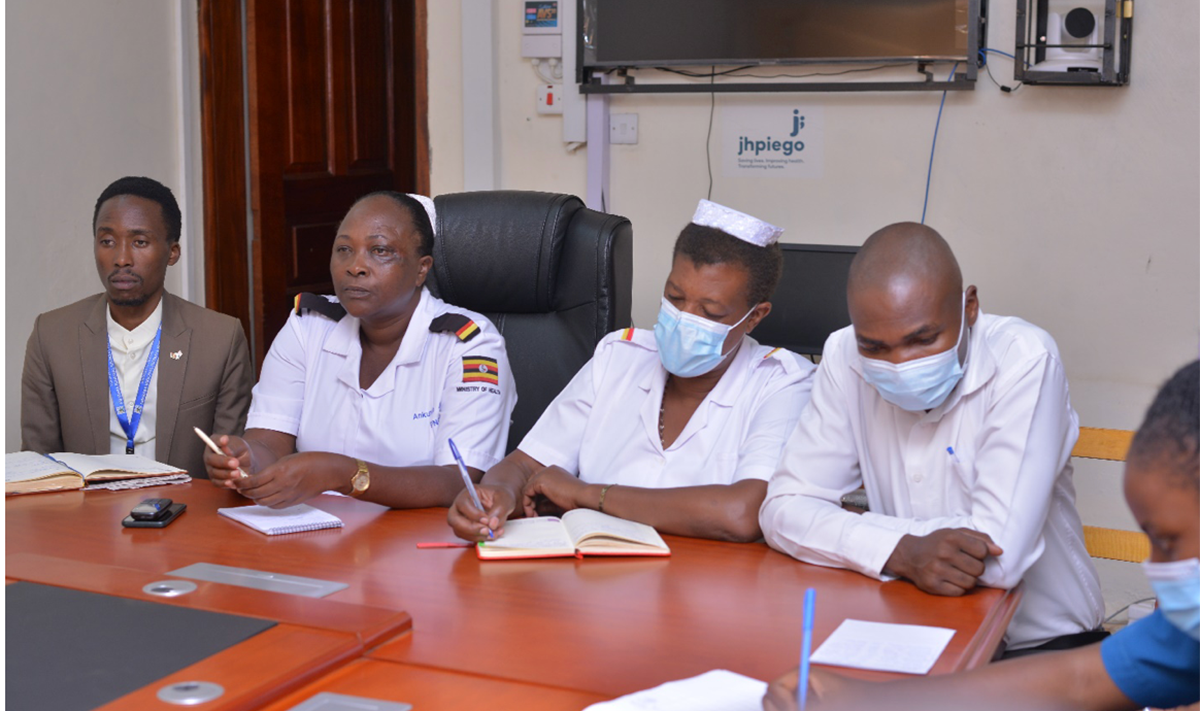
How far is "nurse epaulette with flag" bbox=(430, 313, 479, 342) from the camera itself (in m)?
2.31

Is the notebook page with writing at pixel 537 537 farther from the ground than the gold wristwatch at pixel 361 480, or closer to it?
closer to it

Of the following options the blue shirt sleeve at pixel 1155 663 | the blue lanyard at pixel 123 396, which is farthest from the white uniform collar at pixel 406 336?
the blue shirt sleeve at pixel 1155 663

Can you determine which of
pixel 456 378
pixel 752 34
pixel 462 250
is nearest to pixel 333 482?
pixel 456 378

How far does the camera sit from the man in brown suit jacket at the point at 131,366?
2.51 metres

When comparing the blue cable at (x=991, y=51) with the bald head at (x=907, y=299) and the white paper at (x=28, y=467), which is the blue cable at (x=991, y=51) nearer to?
the bald head at (x=907, y=299)

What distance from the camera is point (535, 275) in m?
2.50

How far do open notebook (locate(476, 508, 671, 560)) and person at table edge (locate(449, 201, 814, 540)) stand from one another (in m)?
0.10

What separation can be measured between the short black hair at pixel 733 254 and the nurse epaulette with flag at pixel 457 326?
17.9 inches

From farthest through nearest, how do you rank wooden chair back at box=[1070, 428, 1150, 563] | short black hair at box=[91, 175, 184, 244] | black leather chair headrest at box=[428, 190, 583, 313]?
short black hair at box=[91, 175, 184, 244] → black leather chair headrest at box=[428, 190, 583, 313] → wooden chair back at box=[1070, 428, 1150, 563]

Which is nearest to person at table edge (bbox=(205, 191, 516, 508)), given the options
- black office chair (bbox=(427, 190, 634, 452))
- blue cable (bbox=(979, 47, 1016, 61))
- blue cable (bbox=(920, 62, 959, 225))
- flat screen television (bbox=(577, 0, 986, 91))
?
black office chair (bbox=(427, 190, 634, 452))

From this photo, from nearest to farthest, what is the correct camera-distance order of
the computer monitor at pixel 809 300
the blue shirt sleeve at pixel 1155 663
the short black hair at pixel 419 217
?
the blue shirt sleeve at pixel 1155 663
the short black hair at pixel 419 217
the computer monitor at pixel 809 300

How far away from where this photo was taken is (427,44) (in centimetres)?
433

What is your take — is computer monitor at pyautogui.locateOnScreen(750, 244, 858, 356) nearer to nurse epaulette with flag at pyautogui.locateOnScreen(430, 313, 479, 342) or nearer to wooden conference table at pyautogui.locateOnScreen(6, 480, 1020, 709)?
nurse epaulette with flag at pyautogui.locateOnScreen(430, 313, 479, 342)

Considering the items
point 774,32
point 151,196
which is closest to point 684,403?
point 151,196
